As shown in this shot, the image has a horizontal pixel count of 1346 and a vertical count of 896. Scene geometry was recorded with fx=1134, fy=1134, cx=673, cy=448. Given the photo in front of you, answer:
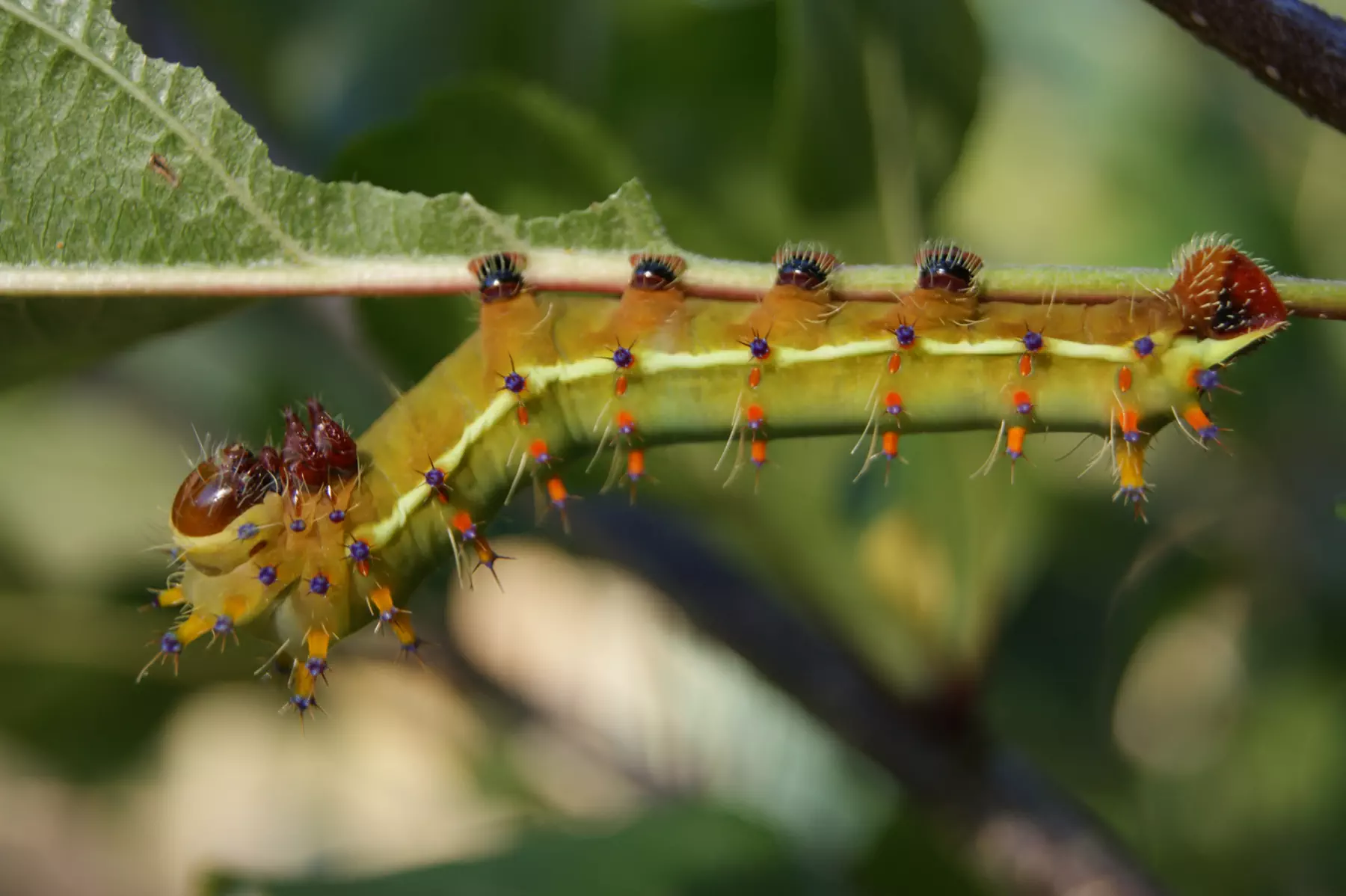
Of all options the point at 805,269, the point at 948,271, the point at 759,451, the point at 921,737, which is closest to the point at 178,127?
the point at 805,269

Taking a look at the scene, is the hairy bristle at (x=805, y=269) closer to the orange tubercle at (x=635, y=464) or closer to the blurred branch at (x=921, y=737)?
the orange tubercle at (x=635, y=464)

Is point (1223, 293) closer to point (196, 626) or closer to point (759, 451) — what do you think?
point (759, 451)

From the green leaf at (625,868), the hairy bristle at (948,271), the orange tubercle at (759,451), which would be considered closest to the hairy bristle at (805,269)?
the hairy bristle at (948,271)

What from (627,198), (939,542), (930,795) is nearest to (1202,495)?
(939,542)

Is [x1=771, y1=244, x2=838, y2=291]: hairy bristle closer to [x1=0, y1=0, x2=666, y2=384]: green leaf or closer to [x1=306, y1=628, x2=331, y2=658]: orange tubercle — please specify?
[x1=0, y1=0, x2=666, y2=384]: green leaf

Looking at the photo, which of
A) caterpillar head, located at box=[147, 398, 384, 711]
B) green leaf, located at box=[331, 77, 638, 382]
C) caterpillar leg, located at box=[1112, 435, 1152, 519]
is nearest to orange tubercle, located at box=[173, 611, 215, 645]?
caterpillar head, located at box=[147, 398, 384, 711]

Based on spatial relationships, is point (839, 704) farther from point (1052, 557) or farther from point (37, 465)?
point (37, 465)
